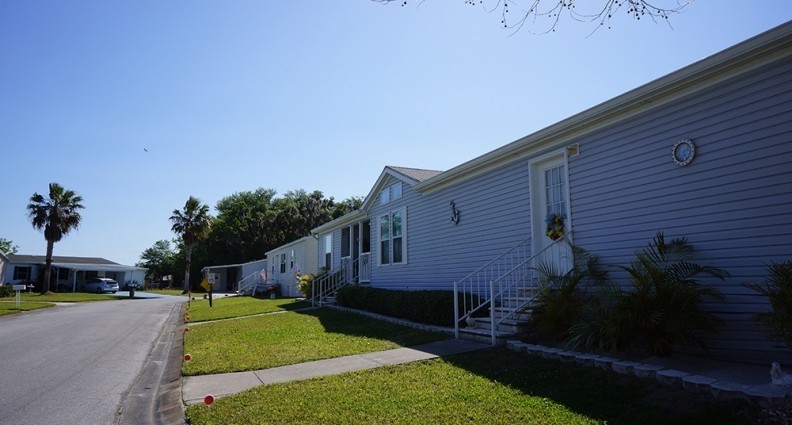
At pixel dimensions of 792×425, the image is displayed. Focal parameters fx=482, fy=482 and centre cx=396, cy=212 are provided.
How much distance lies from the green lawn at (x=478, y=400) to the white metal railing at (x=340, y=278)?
38.7ft

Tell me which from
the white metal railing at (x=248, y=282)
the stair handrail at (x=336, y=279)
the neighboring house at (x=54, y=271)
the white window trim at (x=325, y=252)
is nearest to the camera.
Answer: the stair handrail at (x=336, y=279)

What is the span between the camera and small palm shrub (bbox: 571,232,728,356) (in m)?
5.96

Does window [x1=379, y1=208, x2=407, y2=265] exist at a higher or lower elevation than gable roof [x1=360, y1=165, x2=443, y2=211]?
lower

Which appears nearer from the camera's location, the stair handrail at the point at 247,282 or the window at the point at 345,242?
the window at the point at 345,242

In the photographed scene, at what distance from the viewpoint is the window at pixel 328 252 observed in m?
22.7

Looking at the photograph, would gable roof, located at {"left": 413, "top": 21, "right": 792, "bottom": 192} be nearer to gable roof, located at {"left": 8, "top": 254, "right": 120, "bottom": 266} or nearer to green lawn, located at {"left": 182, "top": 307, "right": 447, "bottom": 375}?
green lawn, located at {"left": 182, "top": 307, "right": 447, "bottom": 375}

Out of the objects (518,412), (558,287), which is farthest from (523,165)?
(518,412)

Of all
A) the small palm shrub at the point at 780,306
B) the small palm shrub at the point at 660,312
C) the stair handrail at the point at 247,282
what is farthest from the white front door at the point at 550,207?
the stair handrail at the point at 247,282

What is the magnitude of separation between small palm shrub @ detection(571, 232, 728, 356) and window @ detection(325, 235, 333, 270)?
55.6 feet

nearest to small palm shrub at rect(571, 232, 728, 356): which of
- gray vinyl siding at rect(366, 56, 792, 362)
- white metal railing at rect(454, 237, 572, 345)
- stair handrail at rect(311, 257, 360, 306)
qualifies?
gray vinyl siding at rect(366, 56, 792, 362)

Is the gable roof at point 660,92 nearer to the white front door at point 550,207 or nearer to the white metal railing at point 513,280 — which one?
the white front door at point 550,207

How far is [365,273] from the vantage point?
722 inches

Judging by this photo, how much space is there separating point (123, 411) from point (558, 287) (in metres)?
6.32

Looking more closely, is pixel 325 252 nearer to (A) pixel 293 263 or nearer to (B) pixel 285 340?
(A) pixel 293 263
